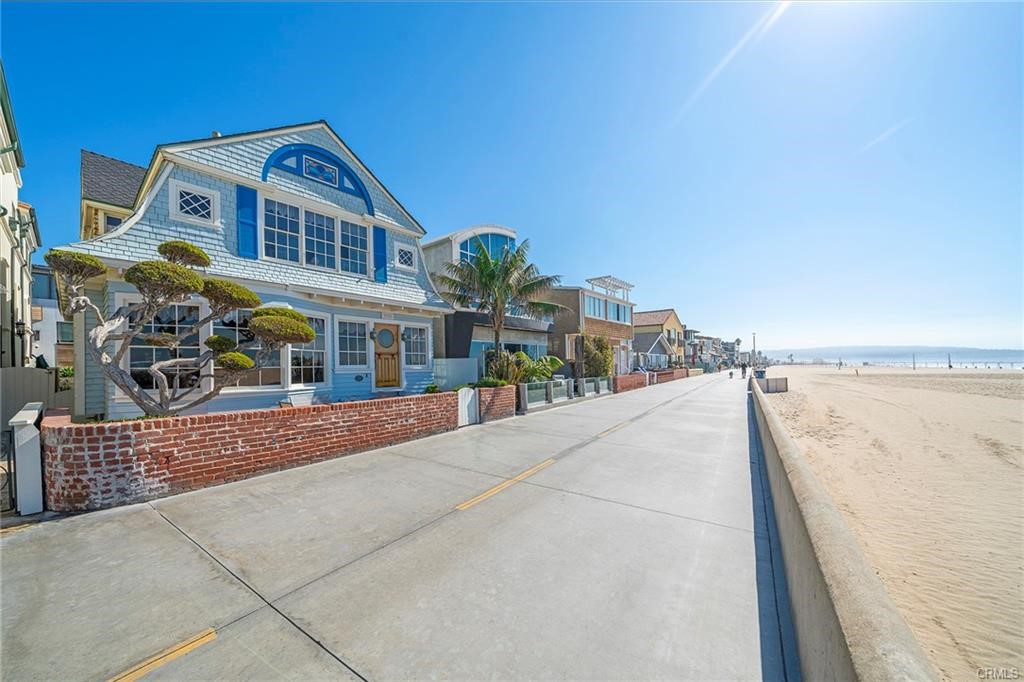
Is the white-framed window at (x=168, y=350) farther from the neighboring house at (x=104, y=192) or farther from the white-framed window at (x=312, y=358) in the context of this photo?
the neighboring house at (x=104, y=192)

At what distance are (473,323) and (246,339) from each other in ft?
27.1

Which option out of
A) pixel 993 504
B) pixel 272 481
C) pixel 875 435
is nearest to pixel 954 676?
pixel 993 504

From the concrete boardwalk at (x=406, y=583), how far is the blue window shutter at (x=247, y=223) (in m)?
6.46

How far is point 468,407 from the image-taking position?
11461 millimetres

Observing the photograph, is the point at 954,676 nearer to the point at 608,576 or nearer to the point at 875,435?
Result: the point at 608,576

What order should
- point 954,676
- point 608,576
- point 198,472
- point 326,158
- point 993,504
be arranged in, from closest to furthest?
point 954,676
point 608,576
point 198,472
point 993,504
point 326,158

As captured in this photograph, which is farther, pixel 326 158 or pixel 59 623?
pixel 326 158

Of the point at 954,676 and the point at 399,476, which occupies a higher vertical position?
the point at 399,476

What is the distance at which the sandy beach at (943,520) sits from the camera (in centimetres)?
352

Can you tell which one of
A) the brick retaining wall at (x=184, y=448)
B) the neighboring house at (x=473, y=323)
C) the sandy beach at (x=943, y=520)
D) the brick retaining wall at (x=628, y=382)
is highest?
the neighboring house at (x=473, y=323)

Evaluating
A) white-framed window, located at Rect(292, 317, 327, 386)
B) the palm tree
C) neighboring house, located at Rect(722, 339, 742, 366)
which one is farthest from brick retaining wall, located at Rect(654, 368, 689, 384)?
neighboring house, located at Rect(722, 339, 742, 366)

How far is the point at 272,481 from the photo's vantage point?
20.6 ft

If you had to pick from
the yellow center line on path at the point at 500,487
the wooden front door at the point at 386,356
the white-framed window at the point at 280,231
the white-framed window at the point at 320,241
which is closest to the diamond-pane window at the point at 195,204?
the white-framed window at the point at 280,231

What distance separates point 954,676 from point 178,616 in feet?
20.4
